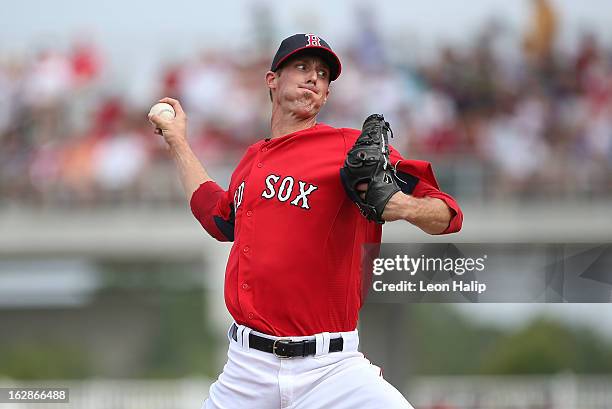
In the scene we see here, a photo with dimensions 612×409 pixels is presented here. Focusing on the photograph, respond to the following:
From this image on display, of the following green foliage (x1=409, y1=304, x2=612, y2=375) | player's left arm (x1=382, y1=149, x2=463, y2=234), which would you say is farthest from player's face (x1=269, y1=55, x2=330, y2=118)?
green foliage (x1=409, y1=304, x2=612, y2=375)

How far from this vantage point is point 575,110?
1235 cm

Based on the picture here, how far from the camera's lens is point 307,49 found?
3.44 m

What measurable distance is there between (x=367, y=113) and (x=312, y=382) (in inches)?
358

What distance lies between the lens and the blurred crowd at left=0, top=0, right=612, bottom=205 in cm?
1221

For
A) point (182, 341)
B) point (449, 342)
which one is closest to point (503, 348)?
point (449, 342)

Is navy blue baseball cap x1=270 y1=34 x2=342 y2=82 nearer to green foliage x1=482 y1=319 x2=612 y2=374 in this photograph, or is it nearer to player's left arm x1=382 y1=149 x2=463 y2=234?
player's left arm x1=382 y1=149 x2=463 y2=234

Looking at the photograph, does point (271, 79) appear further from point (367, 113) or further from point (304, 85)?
point (367, 113)

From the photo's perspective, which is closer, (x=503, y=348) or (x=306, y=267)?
(x=306, y=267)

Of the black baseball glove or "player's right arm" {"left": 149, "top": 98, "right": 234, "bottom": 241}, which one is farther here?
"player's right arm" {"left": 149, "top": 98, "right": 234, "bottom": 241}

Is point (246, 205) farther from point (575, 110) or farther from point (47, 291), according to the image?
point (47, 291)

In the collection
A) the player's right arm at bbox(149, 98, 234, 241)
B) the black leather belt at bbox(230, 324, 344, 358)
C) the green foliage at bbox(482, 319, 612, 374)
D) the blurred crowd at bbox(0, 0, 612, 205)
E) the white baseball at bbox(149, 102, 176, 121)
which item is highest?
the blurred crowd at bbox(0, 0, 612, 205)

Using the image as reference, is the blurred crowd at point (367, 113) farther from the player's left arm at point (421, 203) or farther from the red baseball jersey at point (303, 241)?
the player's left arm at point (421, 203)

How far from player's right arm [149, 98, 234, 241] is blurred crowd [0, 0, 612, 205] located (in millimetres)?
7865

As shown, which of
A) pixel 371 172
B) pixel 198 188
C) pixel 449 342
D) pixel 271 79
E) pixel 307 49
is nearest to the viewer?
pixel 371 172
